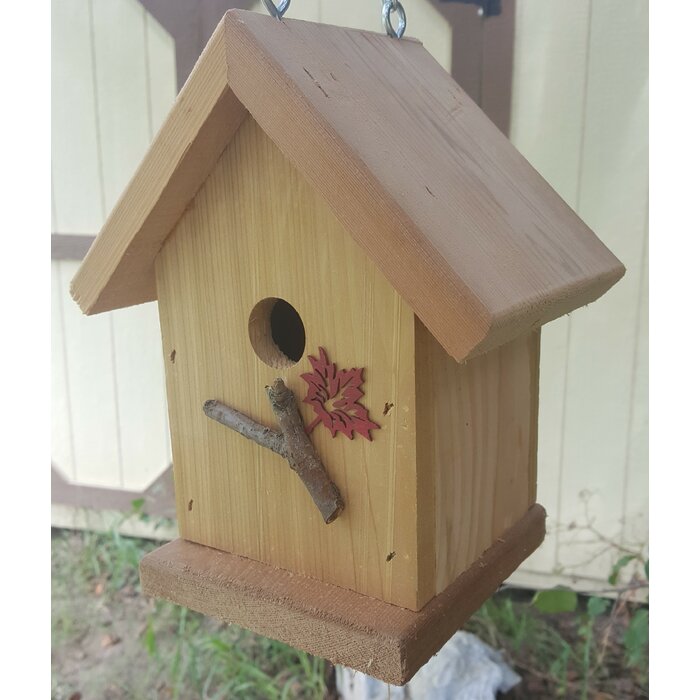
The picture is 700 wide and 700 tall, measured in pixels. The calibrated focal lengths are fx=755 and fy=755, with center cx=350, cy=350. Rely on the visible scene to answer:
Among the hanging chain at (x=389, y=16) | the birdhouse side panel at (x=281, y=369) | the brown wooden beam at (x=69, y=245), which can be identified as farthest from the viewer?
the brown wooden beam at (x=69, y=245)

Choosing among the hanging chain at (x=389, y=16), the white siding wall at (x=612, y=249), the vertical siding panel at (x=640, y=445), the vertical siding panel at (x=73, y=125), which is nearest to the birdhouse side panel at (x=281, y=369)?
the hanging chain at (x=389, y=16)

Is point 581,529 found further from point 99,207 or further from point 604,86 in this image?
point 99,207

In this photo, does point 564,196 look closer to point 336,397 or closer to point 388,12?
point 388,12

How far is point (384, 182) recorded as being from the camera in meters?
0.69

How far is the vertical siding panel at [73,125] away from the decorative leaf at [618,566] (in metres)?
1.51

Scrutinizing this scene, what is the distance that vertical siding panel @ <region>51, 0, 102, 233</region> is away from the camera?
5.94 ft

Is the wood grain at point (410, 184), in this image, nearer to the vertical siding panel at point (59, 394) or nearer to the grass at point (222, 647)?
the grass at point (222, 647)

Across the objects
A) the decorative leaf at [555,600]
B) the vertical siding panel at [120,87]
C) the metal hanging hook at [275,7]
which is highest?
the vertical siding panel at [120,87]

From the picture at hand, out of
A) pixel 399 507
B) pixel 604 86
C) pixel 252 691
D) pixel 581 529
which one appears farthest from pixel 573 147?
pixel 252 691

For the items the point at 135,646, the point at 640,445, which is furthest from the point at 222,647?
the point at 640,445

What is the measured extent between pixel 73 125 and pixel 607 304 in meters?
1.36

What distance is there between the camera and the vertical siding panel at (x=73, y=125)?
71.3 inches

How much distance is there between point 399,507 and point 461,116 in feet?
1.68

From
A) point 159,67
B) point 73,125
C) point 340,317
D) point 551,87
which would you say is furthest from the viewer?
point 73,125
